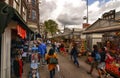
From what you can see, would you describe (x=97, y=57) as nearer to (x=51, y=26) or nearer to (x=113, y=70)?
(x=113, y=70)

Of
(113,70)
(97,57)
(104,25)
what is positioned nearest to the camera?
(97,57)

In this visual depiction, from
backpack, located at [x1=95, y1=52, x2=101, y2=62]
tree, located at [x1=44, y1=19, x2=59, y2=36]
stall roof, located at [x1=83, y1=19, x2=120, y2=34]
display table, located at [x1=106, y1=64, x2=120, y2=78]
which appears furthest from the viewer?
tree, located at [x1=44, y1=19, x2=59, y2=36]

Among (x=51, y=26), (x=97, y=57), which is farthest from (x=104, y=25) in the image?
(x=51, y=26)

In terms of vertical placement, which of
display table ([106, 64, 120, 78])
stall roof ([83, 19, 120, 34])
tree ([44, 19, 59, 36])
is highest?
tree ([44, 19, 59, 36])

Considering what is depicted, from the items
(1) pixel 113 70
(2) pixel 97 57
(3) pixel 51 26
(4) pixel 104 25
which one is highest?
(3) pixel 51 26

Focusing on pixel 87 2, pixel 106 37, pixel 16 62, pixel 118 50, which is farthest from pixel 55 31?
pixel 16 62

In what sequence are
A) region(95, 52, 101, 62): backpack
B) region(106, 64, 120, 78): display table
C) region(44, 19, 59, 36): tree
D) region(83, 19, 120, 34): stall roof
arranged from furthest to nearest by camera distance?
region(44, 19, 59, 36): tree → region(83, 19, 120, 34): stall roof → region(106, 64, 120, 78): display table → region(95, 52, 101, 62): backpack

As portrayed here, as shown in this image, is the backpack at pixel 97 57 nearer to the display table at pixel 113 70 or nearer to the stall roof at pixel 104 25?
the display table at pixel 113 70

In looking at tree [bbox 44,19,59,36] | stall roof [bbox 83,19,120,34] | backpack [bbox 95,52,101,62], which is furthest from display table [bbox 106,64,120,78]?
tree [bbox 44,19,59,36]

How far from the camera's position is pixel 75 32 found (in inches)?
1116

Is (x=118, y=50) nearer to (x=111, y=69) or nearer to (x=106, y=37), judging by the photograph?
(x=111, y=69)

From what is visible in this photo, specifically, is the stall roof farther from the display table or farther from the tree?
the tree

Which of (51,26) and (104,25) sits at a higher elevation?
(51,26)

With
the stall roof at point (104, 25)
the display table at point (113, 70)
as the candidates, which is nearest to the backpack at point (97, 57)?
the display table at point (113, 70)
